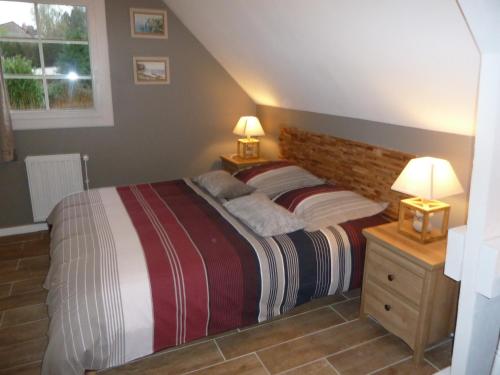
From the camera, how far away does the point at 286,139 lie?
12.5 ft

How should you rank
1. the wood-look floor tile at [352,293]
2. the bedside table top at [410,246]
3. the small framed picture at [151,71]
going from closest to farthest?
the bedside table top at [410,246] → the wood-look floor tile at [352,293] → the small framed picture at [151,71]

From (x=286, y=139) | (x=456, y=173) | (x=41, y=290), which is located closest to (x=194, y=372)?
(x=41, y=290)

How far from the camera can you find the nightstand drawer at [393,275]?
6.45 feet

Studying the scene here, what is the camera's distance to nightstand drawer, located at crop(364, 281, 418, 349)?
6.60 feet

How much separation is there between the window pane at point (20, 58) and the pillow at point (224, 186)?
74.3 inches

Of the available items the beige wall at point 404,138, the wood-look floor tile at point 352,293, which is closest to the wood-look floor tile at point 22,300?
the wood-look floor tile at point 352,293

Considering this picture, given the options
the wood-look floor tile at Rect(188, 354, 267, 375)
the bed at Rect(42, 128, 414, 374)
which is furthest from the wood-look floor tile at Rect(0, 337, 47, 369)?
the wood-look floor tile at Rect(188, 354, 267, 375)

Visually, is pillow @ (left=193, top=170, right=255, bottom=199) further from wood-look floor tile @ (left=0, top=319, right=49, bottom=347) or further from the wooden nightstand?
wood-look floor tile @ (left=0, top=319, right=49, bottom=347)

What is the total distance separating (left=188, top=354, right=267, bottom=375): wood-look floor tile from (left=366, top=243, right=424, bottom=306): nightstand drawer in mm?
806

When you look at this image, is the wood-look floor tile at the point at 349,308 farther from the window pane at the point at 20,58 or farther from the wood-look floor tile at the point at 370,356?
the window pane at the point at 20,58

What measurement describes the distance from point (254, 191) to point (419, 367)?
1639 mm

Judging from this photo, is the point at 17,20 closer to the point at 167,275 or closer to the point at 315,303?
the point at 167,275

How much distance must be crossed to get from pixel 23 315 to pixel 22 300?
186mm

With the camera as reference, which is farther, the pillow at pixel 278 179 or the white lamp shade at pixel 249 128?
the white lamp shade at pixel 249 128
